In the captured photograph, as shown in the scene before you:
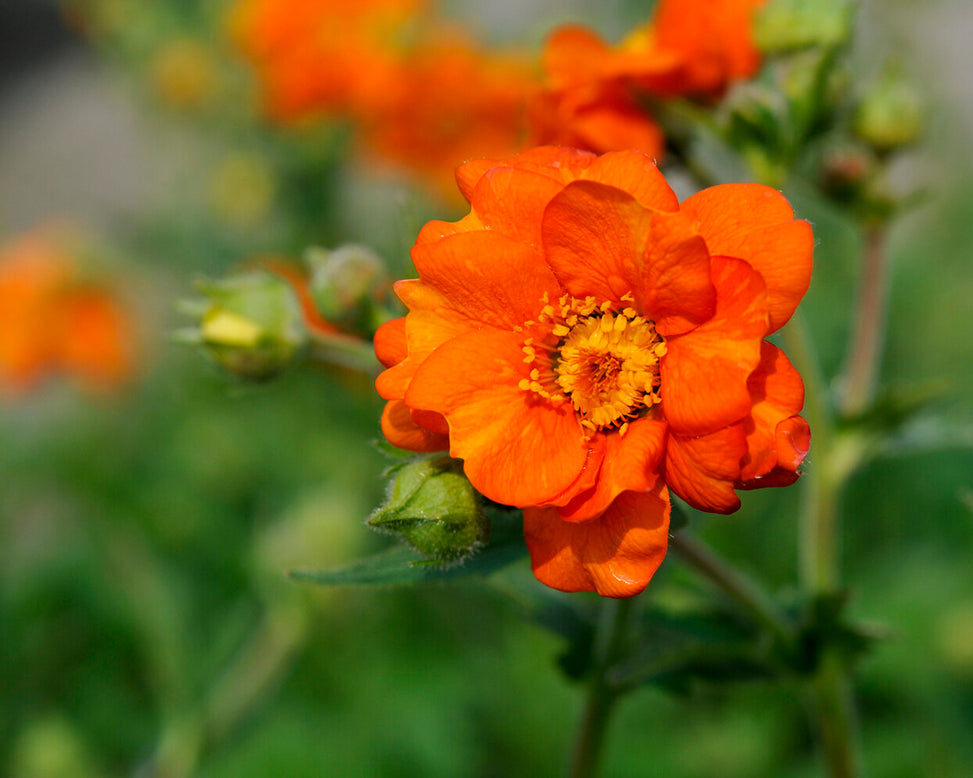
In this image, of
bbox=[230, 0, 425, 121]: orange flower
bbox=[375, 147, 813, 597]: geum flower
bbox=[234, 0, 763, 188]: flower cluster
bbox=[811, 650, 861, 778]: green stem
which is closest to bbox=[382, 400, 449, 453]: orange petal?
bbox=[375, 147, 813, 597]: geum flower

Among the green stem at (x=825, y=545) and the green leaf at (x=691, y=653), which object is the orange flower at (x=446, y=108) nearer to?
the green stem at (x=825, y=545)

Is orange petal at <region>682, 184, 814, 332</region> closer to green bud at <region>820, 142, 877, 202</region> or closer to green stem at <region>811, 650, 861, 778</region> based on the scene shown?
green stem at <region>811, 650, 861, 778</region>

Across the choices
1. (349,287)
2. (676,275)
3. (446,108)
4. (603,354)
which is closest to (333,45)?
(446,108)

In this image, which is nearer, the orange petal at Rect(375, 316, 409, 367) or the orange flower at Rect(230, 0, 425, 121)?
the orange petal at Rect(375, 316, 409, 367)

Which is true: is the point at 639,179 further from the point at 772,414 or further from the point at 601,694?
the point at 601,694

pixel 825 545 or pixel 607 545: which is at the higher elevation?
pixel 607 545

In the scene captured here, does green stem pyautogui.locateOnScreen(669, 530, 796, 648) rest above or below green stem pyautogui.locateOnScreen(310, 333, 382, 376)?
below

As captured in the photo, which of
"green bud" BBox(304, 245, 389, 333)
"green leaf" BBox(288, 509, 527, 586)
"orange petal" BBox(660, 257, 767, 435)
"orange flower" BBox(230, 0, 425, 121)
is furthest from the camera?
"orange flower" BBox(230, 0, 425, 121)

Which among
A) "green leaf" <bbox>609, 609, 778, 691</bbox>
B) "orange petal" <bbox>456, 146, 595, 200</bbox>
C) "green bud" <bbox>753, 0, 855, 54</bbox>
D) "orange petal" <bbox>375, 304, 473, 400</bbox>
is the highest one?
"orange petal" <bbox>456, 146, 595, 200</bbox>
